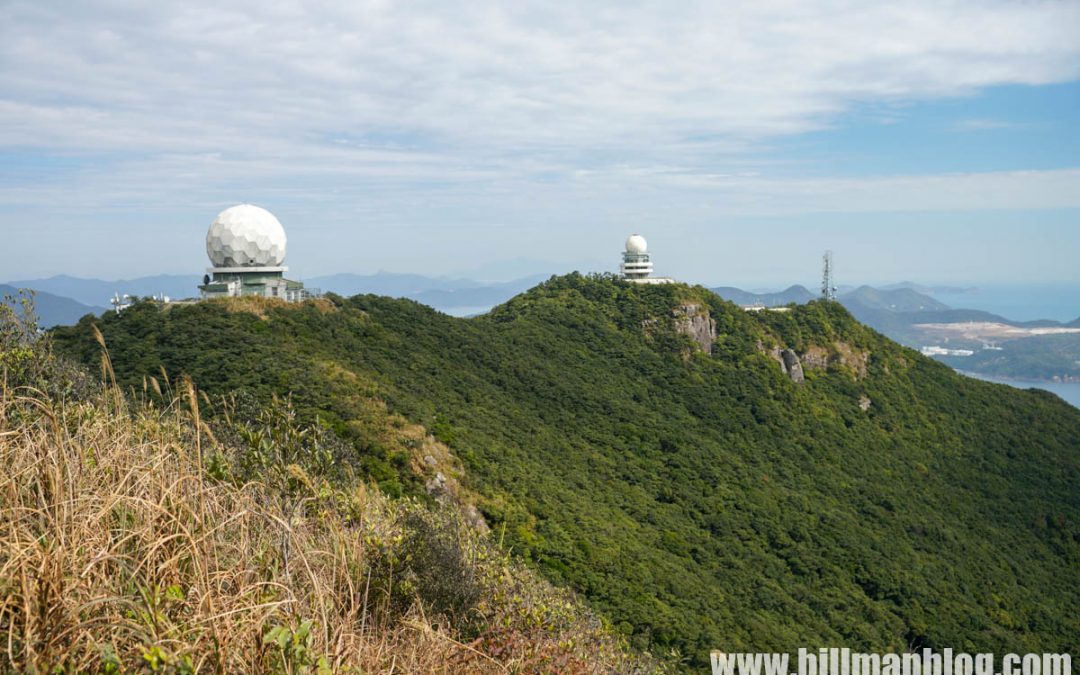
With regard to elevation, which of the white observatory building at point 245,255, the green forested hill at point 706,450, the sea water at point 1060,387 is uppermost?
the white observatory building at point 245,255

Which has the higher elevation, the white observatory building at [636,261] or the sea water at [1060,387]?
the white observatory building at [636,261]

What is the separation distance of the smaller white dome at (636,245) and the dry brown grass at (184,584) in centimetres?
5609

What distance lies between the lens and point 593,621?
41.9ft

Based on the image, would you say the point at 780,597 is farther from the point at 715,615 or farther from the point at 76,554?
the point at 76,554

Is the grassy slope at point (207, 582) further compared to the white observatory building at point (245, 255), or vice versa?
the white observatory building at point (245, 255)

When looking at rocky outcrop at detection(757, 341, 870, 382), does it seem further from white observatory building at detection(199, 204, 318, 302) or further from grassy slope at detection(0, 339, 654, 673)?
grassy slope at detection(0, 339, 654, 673)

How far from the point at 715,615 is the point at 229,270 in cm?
2585

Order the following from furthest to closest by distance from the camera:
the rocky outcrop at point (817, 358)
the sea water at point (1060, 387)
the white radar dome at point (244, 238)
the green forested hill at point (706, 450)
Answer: the sea water at point (1060, 387) < the rocky outcrop at point (817, 358) < the white radar dome at point (244, 238) < the green forested hill at point (706, 450)

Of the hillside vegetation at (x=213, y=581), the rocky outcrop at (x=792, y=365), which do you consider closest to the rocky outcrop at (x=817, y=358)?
the rocky outcrop at (x=792, y=365)

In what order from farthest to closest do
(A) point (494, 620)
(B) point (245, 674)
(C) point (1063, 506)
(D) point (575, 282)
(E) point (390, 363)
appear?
(D) point (575, 282)
(C) point (1063, 506)
(E) point (390, 363)
(A) point (494, 620)
(B) point (245, 674)

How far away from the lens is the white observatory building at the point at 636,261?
62.7 meters

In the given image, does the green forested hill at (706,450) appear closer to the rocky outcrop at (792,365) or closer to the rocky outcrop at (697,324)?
the rocky outcrop at (697,324)

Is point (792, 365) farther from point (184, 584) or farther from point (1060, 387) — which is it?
point (1060, 387)

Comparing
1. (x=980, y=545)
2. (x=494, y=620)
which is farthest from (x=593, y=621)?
(x=980, y=545)
